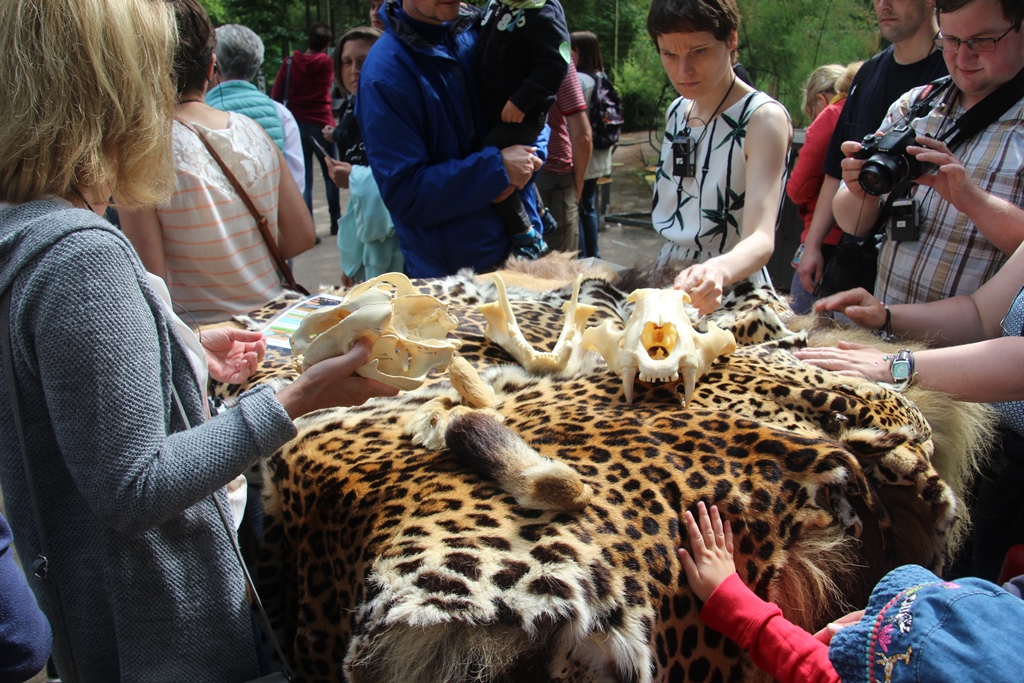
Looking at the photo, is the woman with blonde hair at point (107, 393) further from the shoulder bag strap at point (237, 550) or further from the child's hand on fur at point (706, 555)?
the child's hand on fur at point (706, 555)

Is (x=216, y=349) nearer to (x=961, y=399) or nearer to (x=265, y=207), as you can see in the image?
(x=265, y=207)

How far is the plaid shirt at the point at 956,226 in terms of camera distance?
7.68ft

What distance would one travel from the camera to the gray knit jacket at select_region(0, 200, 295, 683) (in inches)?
48.3

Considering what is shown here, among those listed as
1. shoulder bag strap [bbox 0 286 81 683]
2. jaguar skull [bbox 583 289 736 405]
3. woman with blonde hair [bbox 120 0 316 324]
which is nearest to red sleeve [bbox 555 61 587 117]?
woman with blonde hair [bbox 120 0 316 324]

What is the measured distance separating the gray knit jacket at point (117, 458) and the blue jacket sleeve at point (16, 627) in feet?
0.45

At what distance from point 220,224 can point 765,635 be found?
228 cm

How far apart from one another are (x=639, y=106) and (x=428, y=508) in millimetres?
12927

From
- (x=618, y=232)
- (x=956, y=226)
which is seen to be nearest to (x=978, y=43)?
(x=956, y=226)

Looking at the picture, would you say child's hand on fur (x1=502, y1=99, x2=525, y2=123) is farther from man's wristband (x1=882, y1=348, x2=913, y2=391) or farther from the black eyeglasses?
man's wristband (x1=882, y1=348, x2=913, y2=391)

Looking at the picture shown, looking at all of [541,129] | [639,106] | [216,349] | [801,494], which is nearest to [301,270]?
[541,129]

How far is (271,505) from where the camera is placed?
176 centimetres

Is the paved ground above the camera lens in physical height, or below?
below

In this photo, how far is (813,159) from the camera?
441cm

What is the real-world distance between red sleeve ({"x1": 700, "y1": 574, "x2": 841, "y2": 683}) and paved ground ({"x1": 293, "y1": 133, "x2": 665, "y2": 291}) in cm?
396
